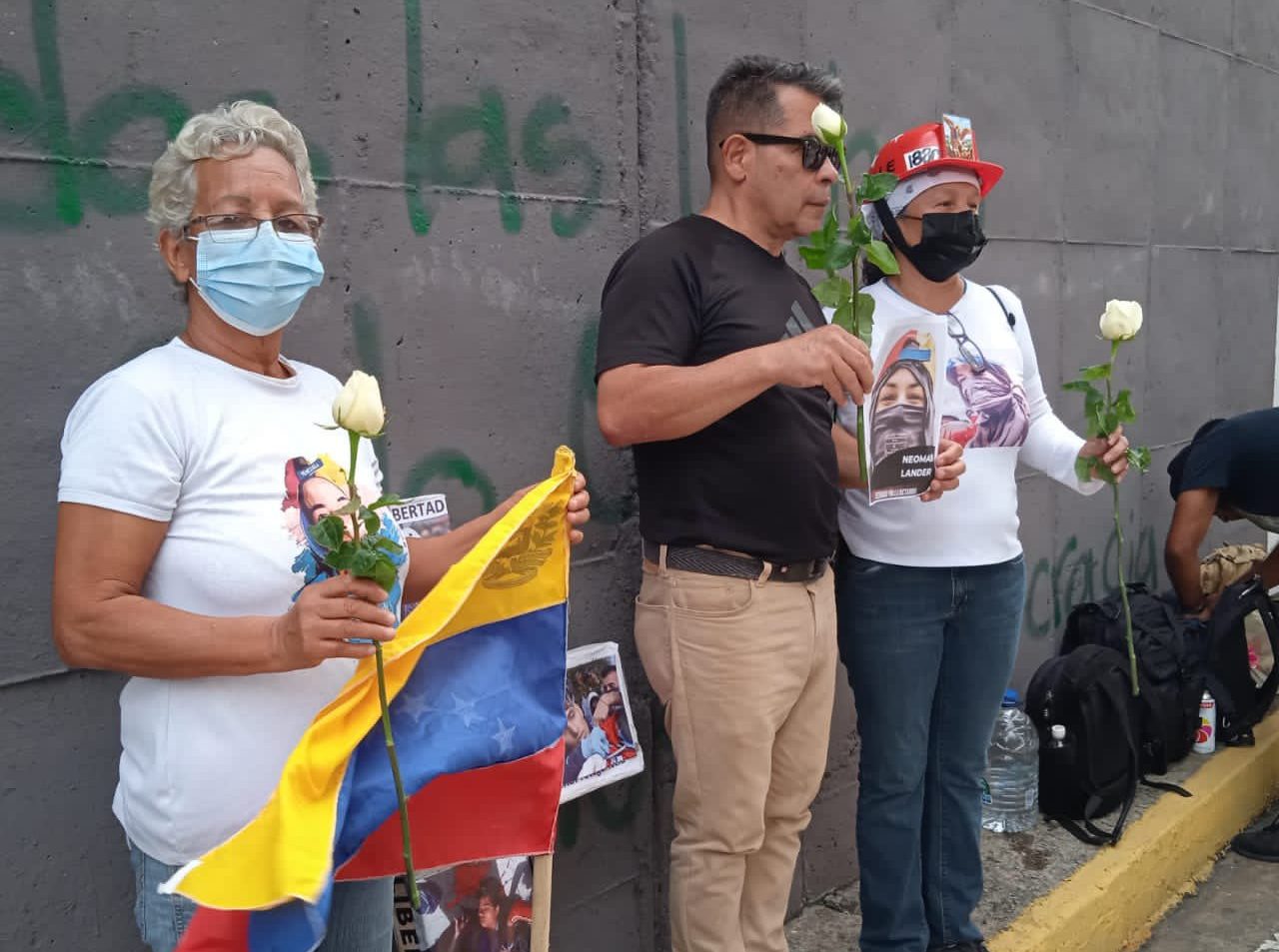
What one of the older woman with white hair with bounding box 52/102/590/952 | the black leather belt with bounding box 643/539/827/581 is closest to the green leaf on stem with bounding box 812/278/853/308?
the black leather belt with bounding box 643/539/827/581

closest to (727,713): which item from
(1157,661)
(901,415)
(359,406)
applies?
(901,415)

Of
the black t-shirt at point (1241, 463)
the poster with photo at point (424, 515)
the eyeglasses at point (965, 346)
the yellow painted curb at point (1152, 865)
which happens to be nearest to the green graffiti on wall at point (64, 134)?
the poster with photo at point (424, 515)

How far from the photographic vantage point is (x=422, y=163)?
2.54 meters

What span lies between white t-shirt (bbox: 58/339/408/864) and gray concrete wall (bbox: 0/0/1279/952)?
324 mm

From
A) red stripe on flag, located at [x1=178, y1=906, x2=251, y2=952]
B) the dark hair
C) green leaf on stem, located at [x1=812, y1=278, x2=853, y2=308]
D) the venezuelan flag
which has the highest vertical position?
the dark hair

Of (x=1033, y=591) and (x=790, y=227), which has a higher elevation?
(x=790, y=227)

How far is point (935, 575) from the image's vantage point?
2.86 meters

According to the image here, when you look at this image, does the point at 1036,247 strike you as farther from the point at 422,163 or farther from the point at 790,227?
the point at 422,163

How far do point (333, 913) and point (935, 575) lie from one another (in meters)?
1.58

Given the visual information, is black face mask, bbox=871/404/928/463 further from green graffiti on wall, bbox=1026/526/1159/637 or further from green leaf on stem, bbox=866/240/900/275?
green graffiti on wall, bbox=1026/526/1159/637

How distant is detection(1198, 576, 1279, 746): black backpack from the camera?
470 centimetres

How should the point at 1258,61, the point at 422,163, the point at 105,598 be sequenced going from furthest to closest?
the point at 1258,61, the point at 422,163, the point at 105,598

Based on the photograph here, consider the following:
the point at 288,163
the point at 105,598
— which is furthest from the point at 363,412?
the point at 288,163

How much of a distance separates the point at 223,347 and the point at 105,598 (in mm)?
430
